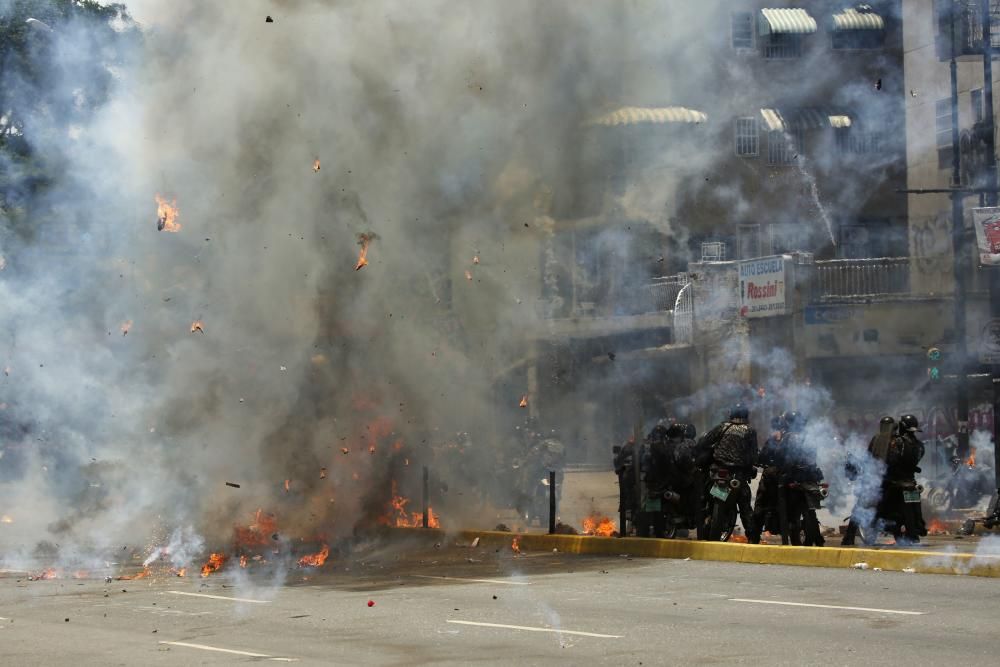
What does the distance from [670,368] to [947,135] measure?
8.52 meters

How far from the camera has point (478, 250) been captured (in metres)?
20.1

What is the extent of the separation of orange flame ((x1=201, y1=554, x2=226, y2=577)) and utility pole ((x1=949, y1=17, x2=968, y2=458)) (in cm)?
1170

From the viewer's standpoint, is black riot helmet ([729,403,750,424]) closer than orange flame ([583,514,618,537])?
Yes

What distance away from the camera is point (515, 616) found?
11156 millimetres

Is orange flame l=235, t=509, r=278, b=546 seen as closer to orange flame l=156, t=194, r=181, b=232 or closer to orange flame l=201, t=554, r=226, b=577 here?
orange flame l=201, t=554, r=226, b=577

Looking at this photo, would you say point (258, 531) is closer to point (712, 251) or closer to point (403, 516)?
point (403, 516)

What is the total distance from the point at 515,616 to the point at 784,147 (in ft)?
84.7

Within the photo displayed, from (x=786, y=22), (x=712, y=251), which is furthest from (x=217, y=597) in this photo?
(x=786, y=22)

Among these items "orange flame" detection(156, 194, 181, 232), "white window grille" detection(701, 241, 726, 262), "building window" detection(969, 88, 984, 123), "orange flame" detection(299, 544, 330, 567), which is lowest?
"orange flame" detection(299, 544, 330, 567)

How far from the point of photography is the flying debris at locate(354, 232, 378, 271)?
18844mm

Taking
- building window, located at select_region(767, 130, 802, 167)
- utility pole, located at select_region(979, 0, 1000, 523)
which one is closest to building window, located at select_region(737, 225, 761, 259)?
building window, located at select_region(767, 130, 802, 167)

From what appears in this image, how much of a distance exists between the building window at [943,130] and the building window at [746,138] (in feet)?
20.1

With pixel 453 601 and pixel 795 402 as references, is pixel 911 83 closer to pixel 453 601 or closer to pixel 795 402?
pixel 795 402

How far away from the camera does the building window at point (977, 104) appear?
24.0m
